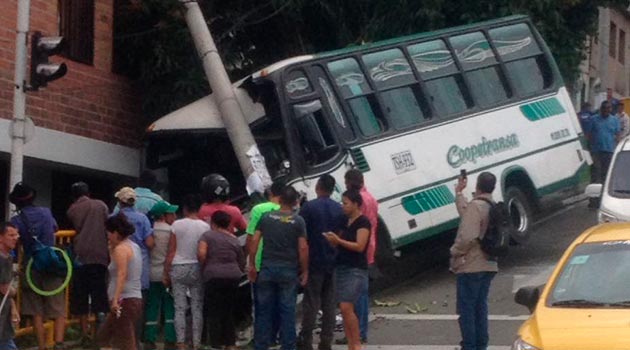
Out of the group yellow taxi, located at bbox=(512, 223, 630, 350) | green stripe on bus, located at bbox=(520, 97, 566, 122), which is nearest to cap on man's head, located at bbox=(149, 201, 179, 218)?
yellow taxi, located at bbox=(512, 223, 630, 350)

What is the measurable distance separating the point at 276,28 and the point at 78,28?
13.2 ft

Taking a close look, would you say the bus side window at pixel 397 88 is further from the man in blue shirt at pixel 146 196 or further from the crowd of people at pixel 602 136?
the crowd of people at pixel 602 136

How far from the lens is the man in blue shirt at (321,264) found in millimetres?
14453

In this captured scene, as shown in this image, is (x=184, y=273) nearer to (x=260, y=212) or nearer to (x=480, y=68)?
(x=260, y=212)

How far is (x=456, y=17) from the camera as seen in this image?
974 inches

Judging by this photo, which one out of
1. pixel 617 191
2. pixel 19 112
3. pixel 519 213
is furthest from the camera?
pixel 519 213

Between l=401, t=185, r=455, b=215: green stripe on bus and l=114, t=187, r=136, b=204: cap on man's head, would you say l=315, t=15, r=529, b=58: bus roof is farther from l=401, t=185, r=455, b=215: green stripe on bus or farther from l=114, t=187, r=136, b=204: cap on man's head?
l=114, t=187, r=136, b=204: cap on man's head

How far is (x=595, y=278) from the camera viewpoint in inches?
432

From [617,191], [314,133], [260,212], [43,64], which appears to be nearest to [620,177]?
[617,191]

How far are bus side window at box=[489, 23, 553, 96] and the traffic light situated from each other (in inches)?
317

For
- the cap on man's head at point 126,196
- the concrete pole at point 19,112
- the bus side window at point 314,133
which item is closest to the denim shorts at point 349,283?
the cap on man's head at point 126,196

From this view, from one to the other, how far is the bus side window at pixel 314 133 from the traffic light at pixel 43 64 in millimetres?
3934

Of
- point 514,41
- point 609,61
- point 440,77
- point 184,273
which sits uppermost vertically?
point 609,61

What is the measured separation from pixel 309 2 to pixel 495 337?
9952 mm
